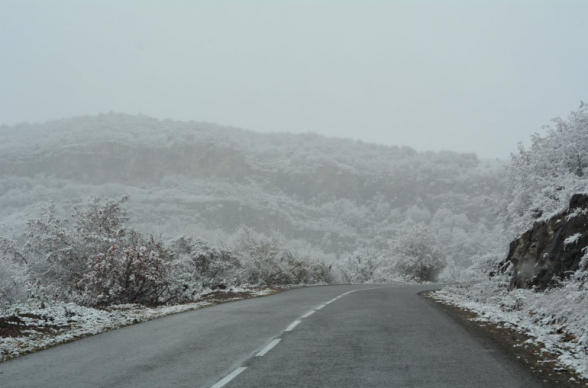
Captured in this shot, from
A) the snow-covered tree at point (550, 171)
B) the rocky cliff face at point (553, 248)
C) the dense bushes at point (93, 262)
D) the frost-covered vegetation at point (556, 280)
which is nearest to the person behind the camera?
the frost-covered vegetation at point (556, 280)

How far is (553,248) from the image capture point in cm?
1377

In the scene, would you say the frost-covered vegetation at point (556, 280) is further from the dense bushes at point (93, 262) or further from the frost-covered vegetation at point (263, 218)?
the dense bushes at point (93, 262)

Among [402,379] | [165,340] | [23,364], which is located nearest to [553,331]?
[402,379]

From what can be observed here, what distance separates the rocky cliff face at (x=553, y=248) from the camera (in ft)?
41.6

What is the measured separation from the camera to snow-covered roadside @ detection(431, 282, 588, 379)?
25.0ft

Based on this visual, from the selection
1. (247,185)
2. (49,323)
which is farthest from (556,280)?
(247,185)

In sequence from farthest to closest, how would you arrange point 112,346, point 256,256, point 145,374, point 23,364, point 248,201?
point 248,201 → point 256,256 → point 112,346 → point 23,364 → point 145,374

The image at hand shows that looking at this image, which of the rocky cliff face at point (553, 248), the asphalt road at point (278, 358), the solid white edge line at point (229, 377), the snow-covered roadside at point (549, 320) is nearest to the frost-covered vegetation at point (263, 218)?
the snow-covered roadside at point (549, 320)

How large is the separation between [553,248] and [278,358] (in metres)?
9.37

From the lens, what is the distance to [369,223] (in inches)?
5694

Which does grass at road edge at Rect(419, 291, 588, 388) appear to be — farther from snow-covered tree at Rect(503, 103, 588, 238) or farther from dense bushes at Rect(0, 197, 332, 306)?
dense bushes at Rect(0, 197, 332, 306)

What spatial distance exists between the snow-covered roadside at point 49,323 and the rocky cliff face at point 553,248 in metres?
10.3

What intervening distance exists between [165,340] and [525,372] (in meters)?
6.19

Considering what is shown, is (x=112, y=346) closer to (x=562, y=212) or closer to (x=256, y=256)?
(x=562, y=212)
